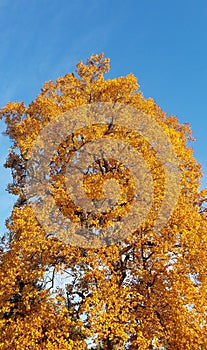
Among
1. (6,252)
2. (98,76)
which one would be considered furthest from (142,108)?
(6,252)

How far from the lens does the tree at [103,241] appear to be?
53.9 ft

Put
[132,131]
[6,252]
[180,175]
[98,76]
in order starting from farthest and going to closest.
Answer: [98,76], [132,131], [180,175], [6,252]

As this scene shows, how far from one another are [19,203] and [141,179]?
26.2ft

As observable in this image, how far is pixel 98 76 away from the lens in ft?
80.6

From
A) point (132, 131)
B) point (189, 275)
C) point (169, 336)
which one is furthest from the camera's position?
point (132, 131)

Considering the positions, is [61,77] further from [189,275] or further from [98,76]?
[189,275]

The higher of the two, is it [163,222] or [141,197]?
[141,197]

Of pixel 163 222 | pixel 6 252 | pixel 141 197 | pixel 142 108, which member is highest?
pixel 142 108

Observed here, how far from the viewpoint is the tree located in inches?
→ 647

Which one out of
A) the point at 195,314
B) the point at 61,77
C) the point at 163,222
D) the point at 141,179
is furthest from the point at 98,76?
the point at 195,314

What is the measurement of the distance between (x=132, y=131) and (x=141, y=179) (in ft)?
12.4

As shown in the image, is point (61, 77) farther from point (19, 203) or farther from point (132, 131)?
point (19, 203)

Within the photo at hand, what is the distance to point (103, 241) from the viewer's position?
18891 millimetres

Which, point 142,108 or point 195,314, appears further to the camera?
point 142,108
